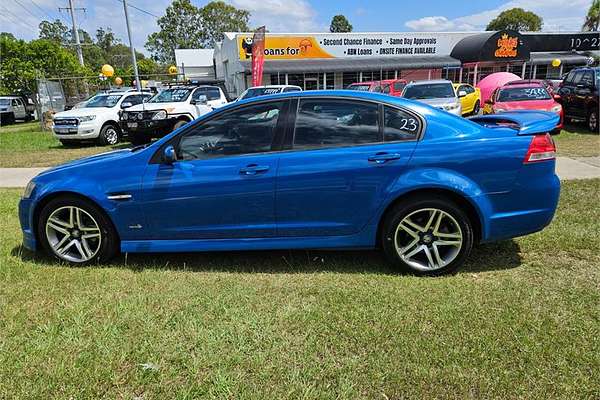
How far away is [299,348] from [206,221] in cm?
149

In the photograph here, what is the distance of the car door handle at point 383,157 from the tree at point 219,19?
81.6m

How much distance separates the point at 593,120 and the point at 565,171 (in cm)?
650

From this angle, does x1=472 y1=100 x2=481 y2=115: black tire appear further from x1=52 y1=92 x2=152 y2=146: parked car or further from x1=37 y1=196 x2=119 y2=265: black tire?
x1=37 y1=196 x2=119 y2=265: black tire

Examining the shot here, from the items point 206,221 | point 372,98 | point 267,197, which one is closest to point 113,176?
point 206,221

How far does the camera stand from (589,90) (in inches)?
502

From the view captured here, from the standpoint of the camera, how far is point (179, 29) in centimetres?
7975

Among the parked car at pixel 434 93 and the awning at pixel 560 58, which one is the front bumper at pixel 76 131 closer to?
the parked car at pixel 434 93

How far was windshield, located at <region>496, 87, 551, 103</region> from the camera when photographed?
1283 cm

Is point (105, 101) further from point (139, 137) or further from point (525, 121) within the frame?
point (525, 121)

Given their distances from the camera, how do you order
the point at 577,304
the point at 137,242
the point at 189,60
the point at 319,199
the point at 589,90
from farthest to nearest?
1. the point at 189,60
2. the point at 589,90
3. the point at 137,242
4. the point at 319,199
5. the point at 577,304

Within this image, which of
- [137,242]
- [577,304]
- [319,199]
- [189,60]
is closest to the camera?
[577,304]

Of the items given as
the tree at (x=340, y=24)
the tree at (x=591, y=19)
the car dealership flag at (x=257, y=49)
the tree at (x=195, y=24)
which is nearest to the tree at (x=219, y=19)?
the tree at (x=195, y=24)

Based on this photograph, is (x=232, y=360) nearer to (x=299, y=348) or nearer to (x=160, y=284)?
(x=299, y=348)

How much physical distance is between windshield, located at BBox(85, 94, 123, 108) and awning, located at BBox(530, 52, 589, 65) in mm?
31813
